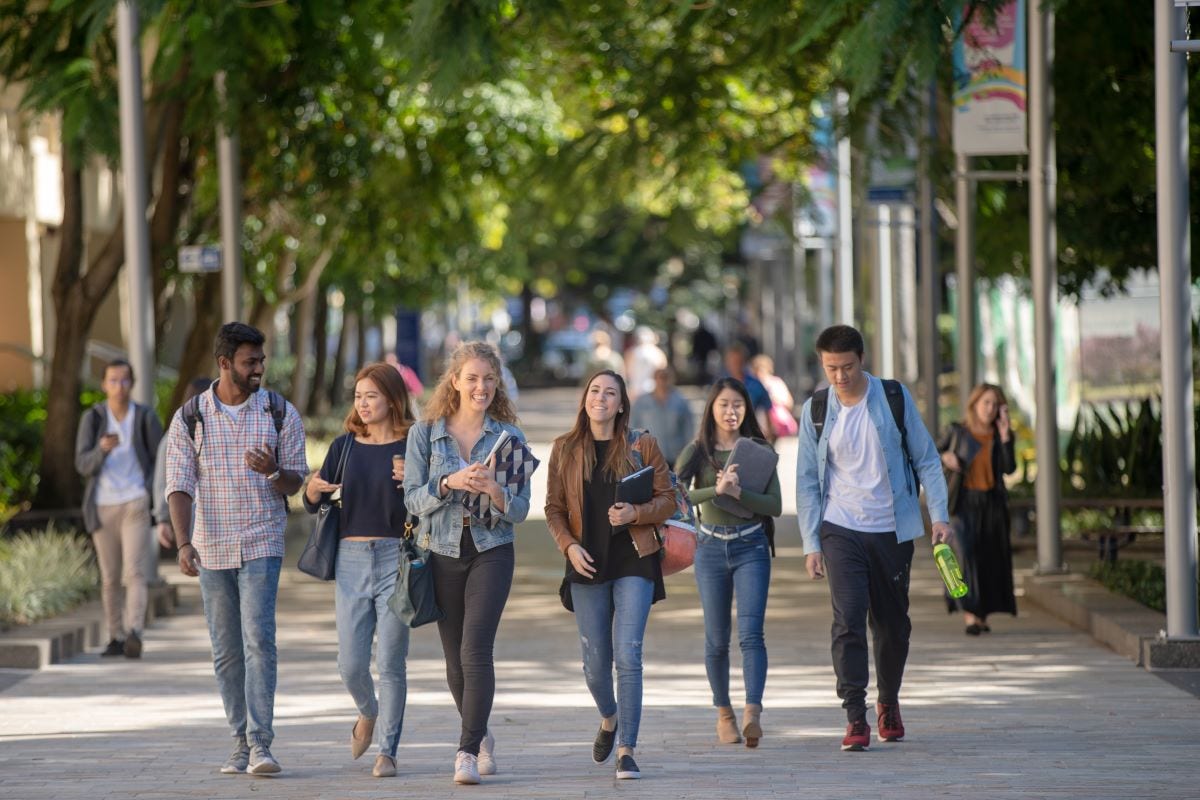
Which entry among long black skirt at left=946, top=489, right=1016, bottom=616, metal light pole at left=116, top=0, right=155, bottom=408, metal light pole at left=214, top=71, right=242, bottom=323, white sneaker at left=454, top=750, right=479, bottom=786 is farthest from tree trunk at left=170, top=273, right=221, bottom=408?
white sneaker at left=454, top=750, right=479, bottom=786

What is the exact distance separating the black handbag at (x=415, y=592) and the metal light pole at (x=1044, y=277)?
7.78 metres

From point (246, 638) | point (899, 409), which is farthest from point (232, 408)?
point (899, 409)

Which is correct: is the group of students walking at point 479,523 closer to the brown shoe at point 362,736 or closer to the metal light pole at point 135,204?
the brown shoe at point 362,736

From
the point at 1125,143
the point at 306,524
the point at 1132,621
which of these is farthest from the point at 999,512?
the point at 306,524

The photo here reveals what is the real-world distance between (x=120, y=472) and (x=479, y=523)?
4905mm

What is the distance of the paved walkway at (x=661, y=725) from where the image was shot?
840 cm

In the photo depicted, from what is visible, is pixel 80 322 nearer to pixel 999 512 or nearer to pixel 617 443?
pixel 999 512

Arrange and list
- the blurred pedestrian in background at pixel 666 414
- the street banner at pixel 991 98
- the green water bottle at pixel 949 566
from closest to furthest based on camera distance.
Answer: the green water bottle at pixel 949 566, the street banner at pixel 991 98, the blurred pedestrian in background at pixel 666 414

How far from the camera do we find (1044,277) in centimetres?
1538

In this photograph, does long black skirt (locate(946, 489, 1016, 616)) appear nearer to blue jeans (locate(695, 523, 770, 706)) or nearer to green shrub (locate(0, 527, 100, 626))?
blue jeans (locate(695, 523, 770, 706))

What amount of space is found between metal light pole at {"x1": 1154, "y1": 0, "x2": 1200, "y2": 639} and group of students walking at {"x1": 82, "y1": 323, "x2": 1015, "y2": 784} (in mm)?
2802

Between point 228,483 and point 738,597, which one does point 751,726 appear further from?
point 228,483

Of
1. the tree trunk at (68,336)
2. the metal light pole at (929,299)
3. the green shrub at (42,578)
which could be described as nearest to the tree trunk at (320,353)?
the metal light pole at (929,299)

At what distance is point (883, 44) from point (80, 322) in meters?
11.3
